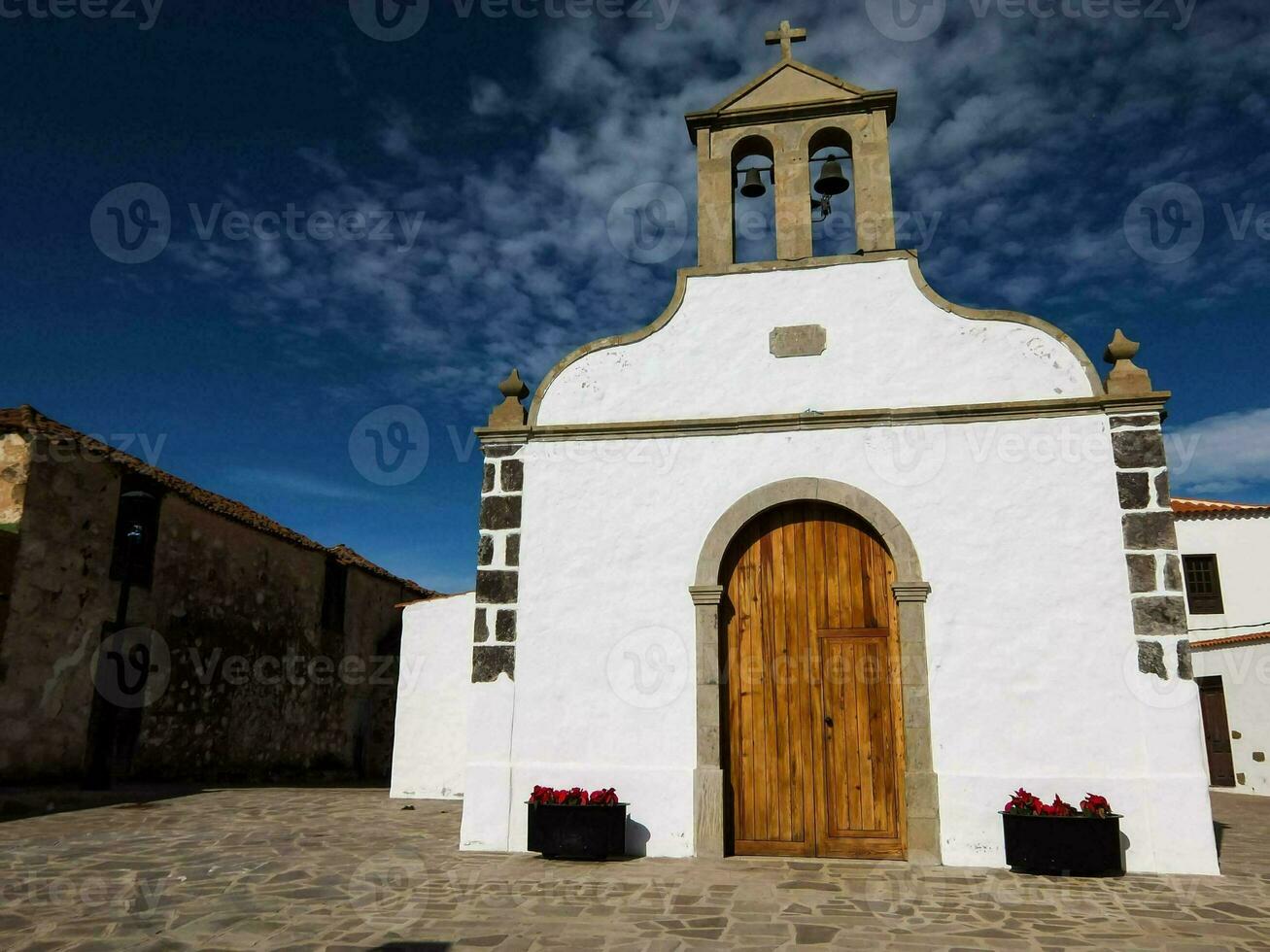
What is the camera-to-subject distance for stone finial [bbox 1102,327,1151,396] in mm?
7258

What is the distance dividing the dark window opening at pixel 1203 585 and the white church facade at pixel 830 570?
15780 mm

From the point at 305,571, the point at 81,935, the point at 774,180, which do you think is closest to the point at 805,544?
the point at 774,180

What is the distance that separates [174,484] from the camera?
1377cm

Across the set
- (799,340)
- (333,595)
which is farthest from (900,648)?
(333,595)

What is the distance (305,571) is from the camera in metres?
17.2

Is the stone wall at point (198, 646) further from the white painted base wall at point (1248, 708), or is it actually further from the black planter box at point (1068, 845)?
the white painted base wall at point (1248, 708)

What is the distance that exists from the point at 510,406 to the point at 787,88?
13.7 feet

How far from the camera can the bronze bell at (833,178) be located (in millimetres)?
8336

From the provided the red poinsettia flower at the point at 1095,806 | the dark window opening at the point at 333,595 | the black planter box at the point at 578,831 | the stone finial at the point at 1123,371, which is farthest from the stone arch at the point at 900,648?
the dark window opening at the point at 333,595

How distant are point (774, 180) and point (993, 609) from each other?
453 centimetres

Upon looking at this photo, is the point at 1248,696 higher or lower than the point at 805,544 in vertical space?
lower

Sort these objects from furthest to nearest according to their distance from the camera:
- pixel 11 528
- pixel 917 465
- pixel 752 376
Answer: pixel 11 528 → pixel 752 376 → pixel 917 465

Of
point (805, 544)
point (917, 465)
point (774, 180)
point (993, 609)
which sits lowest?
point (993, 609)

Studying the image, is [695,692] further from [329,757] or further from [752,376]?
[329,757]
